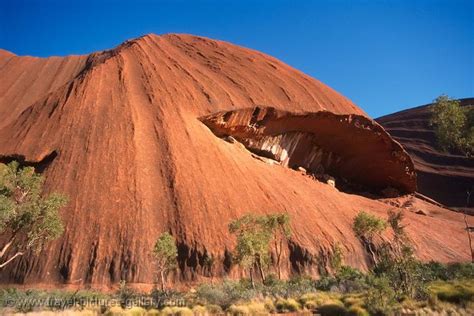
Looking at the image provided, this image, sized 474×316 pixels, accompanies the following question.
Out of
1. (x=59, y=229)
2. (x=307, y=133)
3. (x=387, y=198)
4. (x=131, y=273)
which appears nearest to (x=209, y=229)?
(x=131, y=273)

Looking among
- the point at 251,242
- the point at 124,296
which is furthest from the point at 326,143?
the point at 124,296

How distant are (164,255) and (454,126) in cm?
1928

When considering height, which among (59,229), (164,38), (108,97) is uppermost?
(164,38)

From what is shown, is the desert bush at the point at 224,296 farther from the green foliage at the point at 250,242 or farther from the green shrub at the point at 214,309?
the green foliage at the point at 250,242

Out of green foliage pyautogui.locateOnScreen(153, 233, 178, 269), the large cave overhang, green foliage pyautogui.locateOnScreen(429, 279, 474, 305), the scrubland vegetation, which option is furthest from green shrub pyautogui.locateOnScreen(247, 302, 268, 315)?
the large cave overhang

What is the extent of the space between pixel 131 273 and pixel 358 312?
17984 millimetres

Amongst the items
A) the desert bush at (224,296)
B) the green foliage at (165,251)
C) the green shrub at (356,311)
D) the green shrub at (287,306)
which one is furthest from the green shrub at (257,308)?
the green foliage at (165,251)

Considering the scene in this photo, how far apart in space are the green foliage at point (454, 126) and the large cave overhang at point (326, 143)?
27.5 metres

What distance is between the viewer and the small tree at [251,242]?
2878cm

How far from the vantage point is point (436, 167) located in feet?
303

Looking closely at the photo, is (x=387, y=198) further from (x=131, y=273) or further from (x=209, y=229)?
(x=131, y=273)

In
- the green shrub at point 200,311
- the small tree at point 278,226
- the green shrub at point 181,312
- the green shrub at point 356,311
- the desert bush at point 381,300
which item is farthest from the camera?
the small tree at point 278,226

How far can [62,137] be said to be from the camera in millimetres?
39344

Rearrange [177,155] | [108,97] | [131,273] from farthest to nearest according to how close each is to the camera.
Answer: [108,97] < [177,155] < [131,273]
